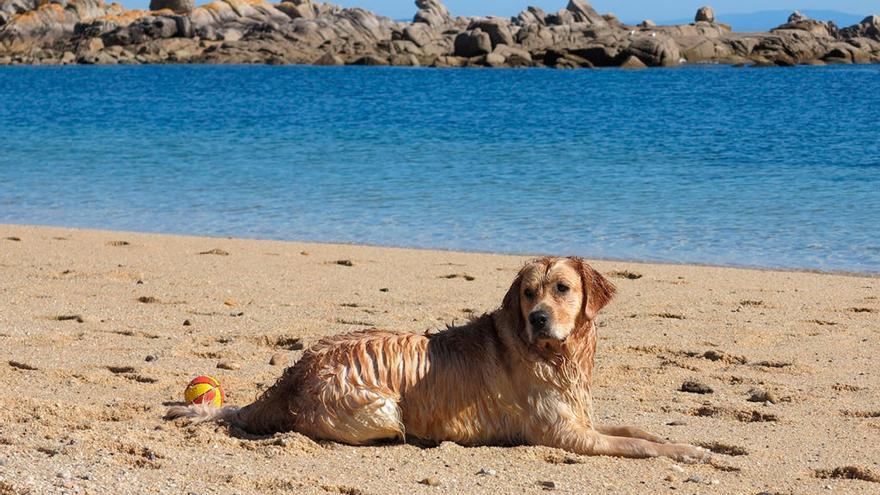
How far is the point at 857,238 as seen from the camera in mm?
14875

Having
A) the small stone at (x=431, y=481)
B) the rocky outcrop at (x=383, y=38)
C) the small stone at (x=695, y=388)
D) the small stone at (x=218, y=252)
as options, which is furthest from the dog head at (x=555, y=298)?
the rocky outcrop at (x=383, y=38)

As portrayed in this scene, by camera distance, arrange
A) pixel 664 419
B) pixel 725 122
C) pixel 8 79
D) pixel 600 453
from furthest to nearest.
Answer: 1. pixel 8 79
2. pixel 725 122
3. pixel 664 419
4. pixel 600 453

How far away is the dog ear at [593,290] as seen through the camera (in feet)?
19.8

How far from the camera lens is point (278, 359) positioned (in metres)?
8.20

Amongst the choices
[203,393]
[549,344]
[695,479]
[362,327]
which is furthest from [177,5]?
[695,479]

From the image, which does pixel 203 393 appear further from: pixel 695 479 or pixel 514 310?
pixel 695 479

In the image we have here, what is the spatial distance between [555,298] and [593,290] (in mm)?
230

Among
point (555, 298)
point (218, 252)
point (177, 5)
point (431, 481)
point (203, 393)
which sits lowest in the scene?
point (177, 5)

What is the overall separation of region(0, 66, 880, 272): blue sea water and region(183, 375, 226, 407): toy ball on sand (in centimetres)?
789

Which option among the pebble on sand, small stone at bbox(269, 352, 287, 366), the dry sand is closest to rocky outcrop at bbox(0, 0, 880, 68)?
the dry sand

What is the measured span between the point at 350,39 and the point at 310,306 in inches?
3334

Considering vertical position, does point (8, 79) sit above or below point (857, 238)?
below

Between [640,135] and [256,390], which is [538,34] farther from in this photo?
[256,390]

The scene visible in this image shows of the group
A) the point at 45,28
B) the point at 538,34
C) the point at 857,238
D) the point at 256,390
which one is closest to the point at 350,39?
the point at 538,34
